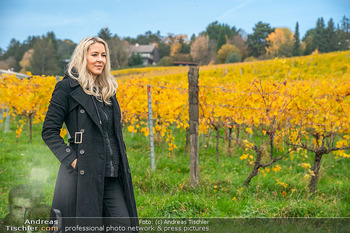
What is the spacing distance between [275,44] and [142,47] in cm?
3096

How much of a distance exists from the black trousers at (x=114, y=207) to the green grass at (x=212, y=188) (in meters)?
0.52

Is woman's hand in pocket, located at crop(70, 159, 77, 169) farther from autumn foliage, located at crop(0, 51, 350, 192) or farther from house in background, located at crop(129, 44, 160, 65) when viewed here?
house in background, located at crop(129, 44, 160, 65)

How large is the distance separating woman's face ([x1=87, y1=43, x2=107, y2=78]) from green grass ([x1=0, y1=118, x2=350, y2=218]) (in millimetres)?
832

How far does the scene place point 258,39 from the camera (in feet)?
159

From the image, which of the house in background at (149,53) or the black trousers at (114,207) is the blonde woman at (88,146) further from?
the house in background at (149,53)

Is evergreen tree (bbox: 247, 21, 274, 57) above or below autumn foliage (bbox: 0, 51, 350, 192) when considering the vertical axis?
above

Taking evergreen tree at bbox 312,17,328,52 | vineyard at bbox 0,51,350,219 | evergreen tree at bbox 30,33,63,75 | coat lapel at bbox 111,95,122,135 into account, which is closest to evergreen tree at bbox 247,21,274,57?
evergreen tree at bbox 312,17,328,52

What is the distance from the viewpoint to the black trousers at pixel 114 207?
1762 mm

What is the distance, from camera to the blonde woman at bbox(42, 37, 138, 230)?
68.5 inches

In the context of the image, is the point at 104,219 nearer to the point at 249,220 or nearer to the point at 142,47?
the point at 249,220

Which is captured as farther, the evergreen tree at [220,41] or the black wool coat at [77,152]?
the evergreen tree at [220,41]

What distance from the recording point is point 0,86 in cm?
639

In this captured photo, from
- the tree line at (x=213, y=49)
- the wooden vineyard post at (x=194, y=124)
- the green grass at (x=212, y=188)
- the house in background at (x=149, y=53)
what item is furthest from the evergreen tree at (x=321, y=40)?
the wooden vineyard post at (x=194, y=124)

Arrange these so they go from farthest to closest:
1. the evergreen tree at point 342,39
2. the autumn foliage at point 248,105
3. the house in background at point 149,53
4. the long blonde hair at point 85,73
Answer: the house in background at point 149,53 < the evergreen tree at point 342,39 < the autumn foliage at point 248,105 < the long blonde hair at point 85,73
